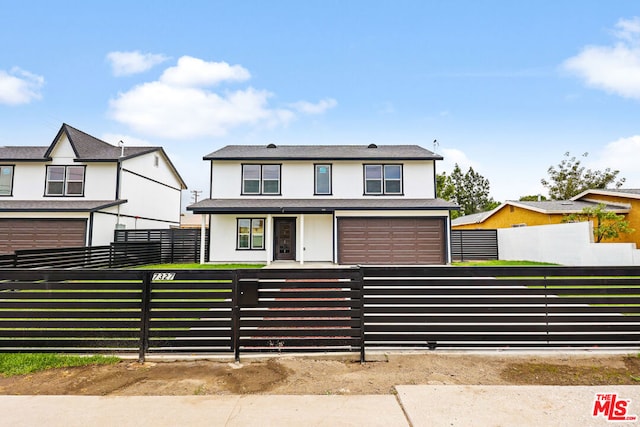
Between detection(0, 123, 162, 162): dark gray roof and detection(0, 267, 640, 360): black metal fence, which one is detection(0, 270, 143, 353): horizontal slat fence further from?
detection(0, 123, 162, 162): dark gray roof

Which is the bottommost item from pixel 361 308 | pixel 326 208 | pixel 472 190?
pixel 361 308

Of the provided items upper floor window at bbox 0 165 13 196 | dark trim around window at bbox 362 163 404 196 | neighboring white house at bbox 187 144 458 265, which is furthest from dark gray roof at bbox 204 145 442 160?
upper floor window at bbox 0 165 13 196

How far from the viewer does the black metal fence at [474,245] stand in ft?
55.3

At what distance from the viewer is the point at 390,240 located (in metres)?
14.3

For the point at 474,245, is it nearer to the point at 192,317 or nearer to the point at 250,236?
the point at 250,236

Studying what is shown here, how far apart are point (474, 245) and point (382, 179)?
6531 mm

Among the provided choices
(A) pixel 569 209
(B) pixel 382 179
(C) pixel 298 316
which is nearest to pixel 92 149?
(B) pixel 382 179

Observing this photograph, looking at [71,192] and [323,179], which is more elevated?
[323,179]

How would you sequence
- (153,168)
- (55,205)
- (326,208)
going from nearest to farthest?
(326,208) < (55,205) < (153,168)

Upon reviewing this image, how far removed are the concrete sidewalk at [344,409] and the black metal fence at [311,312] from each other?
889 millimetres

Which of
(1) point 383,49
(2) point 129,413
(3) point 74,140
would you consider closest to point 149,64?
(3) point 74,140

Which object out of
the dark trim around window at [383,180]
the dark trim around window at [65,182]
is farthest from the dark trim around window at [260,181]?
the dark trim around window at [65,182]

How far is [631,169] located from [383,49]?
33.2 metres

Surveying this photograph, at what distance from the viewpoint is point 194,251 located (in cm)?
1623
